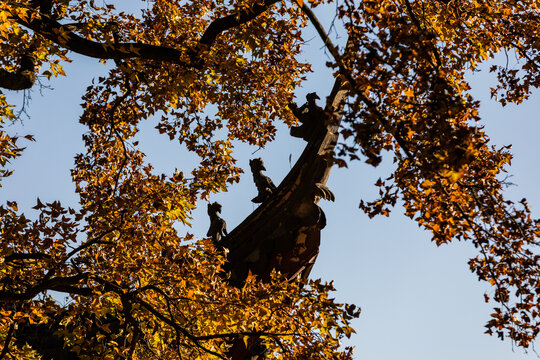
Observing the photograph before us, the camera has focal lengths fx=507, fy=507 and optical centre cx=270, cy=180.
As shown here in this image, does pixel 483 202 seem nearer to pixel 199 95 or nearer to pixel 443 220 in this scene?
pixel 443 220

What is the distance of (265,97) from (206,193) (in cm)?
291

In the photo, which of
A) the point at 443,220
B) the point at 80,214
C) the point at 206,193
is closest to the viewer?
the point at 443,220

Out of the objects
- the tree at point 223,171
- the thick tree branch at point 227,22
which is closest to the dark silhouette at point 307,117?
the tree at point 223,171

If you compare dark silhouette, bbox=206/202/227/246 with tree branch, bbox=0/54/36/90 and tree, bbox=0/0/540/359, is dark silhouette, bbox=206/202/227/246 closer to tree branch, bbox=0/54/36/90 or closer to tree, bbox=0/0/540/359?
tree, bbox=0/0/540/359

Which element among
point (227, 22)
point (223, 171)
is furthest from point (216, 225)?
point (227, 22)

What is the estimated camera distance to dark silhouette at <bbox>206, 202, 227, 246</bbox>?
11.2m

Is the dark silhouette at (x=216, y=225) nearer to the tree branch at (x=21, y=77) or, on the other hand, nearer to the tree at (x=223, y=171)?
the tree at (x=223, y=171)

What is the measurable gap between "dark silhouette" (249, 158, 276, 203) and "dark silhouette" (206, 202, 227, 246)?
0.90 meters

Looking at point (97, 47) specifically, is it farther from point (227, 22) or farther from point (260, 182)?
point (260, 182)

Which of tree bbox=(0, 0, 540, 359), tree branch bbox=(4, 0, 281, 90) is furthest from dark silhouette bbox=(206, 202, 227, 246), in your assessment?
tree branch bbox=(4, 0, 281, 90)

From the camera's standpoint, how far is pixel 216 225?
11398 millimetres

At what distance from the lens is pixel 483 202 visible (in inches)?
235

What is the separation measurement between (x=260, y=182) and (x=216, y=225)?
1.39 meters

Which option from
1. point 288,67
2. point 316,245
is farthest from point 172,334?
point 288,67
